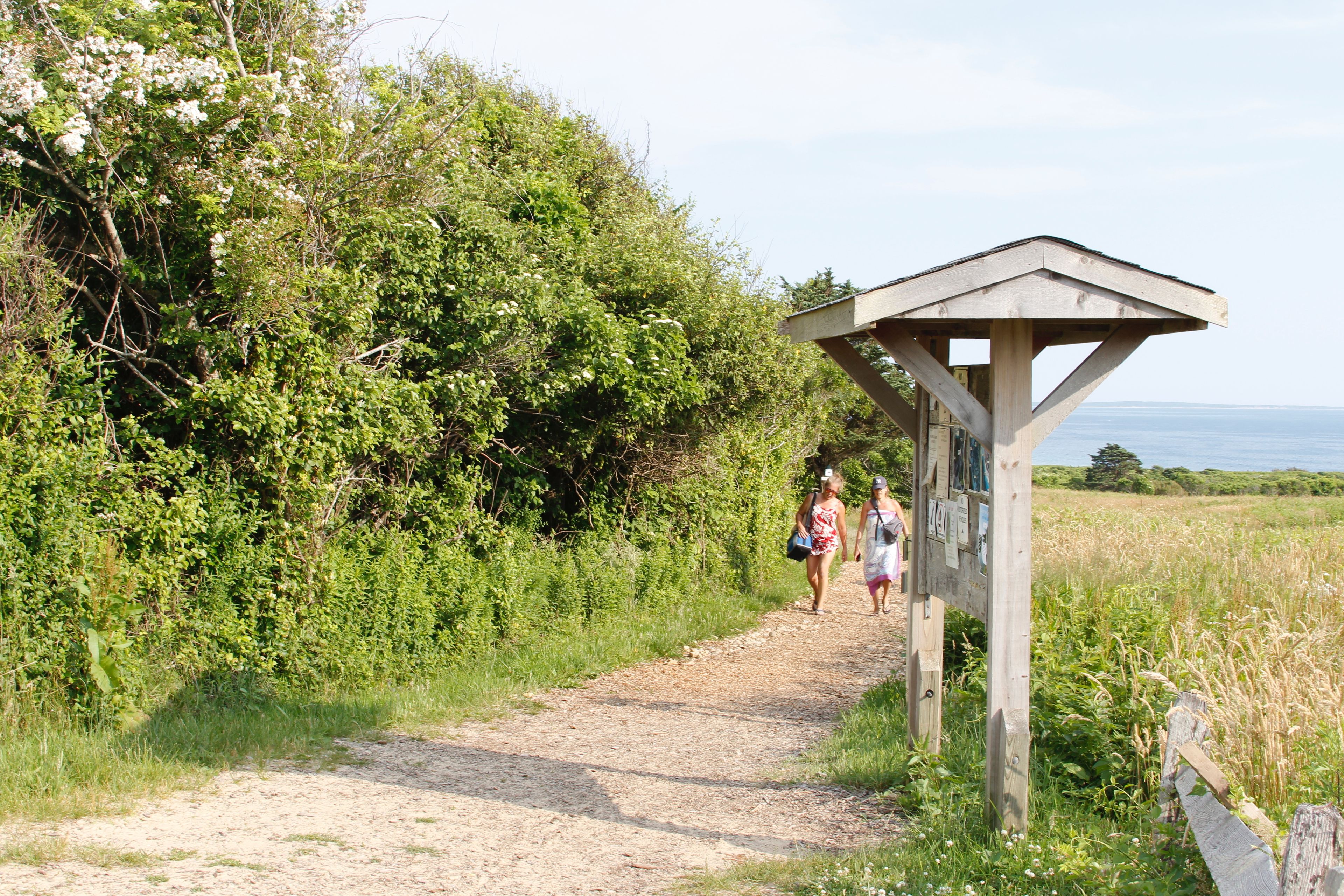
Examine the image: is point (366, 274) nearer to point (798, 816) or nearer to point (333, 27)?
point (333, 27)

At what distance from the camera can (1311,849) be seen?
101 inches

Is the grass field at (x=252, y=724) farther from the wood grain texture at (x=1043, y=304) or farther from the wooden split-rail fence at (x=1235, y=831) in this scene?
the wooden split-rail fence at (x=1235, y=831)

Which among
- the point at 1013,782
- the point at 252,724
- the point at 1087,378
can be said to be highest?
the point at 1087,378

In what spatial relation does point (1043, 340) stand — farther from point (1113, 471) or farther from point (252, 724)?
point (1113, 471)

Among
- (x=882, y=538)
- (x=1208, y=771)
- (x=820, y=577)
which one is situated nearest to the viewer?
(x=1208, y=771)

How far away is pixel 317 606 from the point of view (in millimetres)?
7633

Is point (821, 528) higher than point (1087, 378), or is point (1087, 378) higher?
point (1087, 378)

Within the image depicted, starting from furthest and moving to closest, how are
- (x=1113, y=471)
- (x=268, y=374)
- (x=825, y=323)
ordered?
(x=1113, y=471)
(x=268, y=374)
(x=825, y=323)

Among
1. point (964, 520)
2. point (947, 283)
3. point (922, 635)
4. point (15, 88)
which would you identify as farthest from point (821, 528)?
point (15, 88)

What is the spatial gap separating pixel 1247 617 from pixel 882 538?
5.53 metres

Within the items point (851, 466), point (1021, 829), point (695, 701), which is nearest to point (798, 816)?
point (1021, 829)

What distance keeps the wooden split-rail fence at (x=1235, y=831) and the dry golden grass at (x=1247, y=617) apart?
29cm

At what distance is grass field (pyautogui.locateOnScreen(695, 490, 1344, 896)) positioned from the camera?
4191mm

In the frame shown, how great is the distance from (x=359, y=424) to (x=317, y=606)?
60.4 inches
